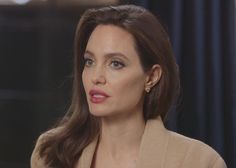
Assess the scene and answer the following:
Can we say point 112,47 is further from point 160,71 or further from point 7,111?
point 7,111

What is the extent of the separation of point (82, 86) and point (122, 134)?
0.64 feet

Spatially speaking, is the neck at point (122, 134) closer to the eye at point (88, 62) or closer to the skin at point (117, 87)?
the skin at point (117, 87)

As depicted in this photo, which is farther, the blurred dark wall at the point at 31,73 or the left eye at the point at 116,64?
the blurred dark wall at the point at 31,73

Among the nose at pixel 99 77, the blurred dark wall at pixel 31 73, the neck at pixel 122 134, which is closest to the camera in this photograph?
the nose at pixel 99 77

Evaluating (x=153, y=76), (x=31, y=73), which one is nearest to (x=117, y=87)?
(x=153, y=76)

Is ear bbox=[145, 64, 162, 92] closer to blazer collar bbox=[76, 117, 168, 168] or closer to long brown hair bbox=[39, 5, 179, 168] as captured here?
long brown hair bbox=[39, 5, 179, 168]

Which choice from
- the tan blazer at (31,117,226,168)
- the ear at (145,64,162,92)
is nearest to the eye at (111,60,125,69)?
the ear at (145,64,162,92)

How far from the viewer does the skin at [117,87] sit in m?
1.16

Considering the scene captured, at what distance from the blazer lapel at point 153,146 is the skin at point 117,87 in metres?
0.04

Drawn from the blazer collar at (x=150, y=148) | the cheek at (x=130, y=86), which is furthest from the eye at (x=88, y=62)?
the blazer collar at (x=150, y=148)

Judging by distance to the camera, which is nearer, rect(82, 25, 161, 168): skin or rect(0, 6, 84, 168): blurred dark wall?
rect(82, 25, 161, 168): skin

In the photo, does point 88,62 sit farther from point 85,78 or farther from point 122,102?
point 122,102

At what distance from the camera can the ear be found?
1239mm

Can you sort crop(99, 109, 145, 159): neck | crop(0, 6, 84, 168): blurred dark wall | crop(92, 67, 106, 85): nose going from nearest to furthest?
crop(92, 67, 106, 85): nose < crop(99, 109, 145, 159): neck < crop(0, 6, 84, 168): blurred dark wall
